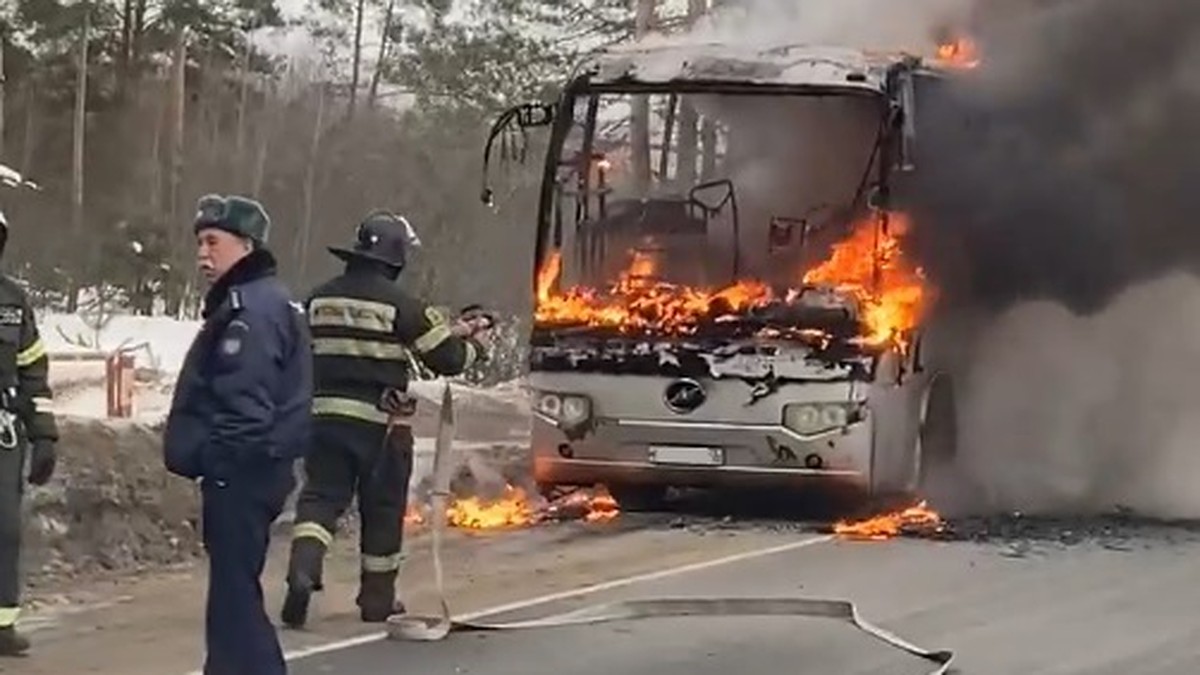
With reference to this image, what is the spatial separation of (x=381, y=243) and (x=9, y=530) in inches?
76.0

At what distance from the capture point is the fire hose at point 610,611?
27.9 feet

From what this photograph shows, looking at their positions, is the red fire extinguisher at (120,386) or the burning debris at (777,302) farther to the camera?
the red fire extinguisher at (120,386)

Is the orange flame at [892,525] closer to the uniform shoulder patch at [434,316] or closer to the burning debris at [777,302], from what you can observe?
the burning debris at [777,302]

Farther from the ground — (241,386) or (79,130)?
(79,130)

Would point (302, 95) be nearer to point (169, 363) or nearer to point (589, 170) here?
point (169, 363)

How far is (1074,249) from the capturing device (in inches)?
555

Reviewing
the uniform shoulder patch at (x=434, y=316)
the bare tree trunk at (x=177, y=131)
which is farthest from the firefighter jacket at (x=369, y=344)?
the bare tree trunk at (x=177, y=131)

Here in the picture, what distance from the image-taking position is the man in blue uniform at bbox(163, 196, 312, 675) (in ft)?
20.6

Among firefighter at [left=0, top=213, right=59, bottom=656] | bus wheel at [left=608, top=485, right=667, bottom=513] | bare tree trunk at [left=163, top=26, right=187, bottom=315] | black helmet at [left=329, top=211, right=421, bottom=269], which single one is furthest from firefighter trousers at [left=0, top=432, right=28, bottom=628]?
bare tree trunk at [left=163, top=26, right=187, bottom=315]

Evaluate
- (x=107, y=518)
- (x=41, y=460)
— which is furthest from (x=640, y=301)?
(x=41, y=460)

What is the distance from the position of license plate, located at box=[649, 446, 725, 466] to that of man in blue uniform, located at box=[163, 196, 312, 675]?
5.98m

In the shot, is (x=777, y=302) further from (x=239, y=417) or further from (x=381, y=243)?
(x=239, y=417)

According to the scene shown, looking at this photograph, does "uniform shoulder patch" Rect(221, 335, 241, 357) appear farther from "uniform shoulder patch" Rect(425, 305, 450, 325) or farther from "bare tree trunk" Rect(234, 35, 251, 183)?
"bare tree trunk" Rect(234, 35, 251, 183)

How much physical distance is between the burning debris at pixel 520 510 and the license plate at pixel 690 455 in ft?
3.04
